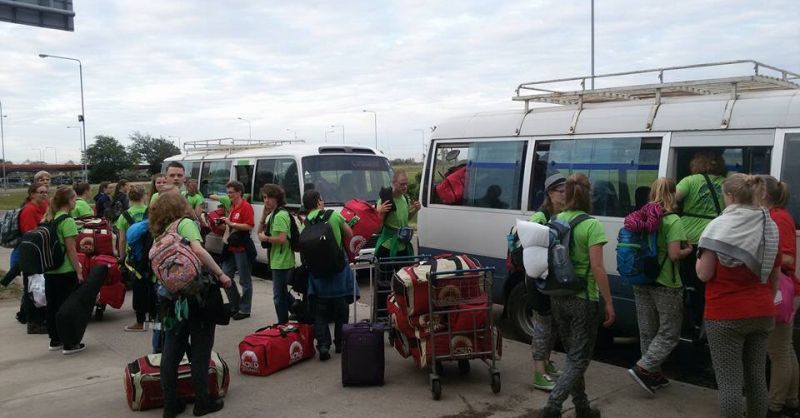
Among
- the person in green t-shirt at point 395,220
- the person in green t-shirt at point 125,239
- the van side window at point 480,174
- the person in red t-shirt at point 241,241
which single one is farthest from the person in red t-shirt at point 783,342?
the person in green t-shirt at point 125,239

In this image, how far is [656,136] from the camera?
19.0 ft

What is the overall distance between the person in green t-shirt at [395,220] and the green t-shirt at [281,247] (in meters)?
0.96

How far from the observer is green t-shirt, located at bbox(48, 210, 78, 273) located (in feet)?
22.6

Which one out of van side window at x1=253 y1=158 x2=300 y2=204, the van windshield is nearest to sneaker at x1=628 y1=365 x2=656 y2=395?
the van windshield

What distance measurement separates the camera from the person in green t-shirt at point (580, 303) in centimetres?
452

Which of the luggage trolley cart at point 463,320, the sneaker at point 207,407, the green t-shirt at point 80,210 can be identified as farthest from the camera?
the green t-shirt at point 80,210

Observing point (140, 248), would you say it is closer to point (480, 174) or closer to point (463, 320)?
point (463, 320)

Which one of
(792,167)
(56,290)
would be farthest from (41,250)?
(792,167)

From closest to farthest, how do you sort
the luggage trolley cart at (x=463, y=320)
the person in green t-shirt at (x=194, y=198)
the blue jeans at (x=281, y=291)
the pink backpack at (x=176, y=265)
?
the pink backpack at (x=176, y=265) < the luggage trolley cart at (x=463, y=320) < the blue jeans at (x=281, y=291) < the person in green t-shirt at (x=194, y=198)

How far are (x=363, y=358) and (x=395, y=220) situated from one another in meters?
1.94

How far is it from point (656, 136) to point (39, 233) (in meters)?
6.08

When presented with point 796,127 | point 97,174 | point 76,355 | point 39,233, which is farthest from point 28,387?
point 97,174

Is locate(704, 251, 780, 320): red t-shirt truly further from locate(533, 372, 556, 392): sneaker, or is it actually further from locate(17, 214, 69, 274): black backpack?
locate(17, 214, 69, 274): black backpack

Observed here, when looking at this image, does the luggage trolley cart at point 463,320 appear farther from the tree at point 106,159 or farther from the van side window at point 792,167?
the tree at point 106,159
